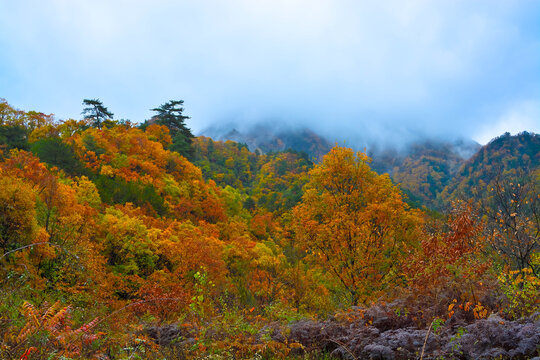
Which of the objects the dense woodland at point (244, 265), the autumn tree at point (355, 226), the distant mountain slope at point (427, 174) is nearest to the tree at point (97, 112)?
the dense woodland at point (244, 265)

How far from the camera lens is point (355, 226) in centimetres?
1247

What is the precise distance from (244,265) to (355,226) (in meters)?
16.9

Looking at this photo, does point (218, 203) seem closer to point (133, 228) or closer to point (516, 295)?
point (133, 228)

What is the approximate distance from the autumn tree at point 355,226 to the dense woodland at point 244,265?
0.06m

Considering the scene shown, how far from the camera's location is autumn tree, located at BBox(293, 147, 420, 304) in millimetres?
12234

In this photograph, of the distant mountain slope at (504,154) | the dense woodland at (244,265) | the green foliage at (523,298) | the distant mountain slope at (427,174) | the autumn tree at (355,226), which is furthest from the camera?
the distant mountain slope at (427,174)

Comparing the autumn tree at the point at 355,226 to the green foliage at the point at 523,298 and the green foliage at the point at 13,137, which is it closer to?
the green foliage at the point at 523,298

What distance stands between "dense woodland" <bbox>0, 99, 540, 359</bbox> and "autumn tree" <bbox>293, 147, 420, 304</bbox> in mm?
60

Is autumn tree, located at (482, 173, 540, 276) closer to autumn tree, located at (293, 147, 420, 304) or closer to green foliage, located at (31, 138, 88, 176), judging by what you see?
autumn tree, located at (293, 147, 420, 304)

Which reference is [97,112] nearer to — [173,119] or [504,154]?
[173,119]

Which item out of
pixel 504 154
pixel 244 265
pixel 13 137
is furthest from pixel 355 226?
pixel 504 154

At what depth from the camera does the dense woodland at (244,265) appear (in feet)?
17.0

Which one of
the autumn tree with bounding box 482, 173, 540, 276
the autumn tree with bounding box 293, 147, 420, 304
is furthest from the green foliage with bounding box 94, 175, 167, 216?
the autumn tree with bounding box 482, 173, 540, 276

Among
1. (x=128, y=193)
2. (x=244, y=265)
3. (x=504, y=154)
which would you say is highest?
(x=504, y=154)
